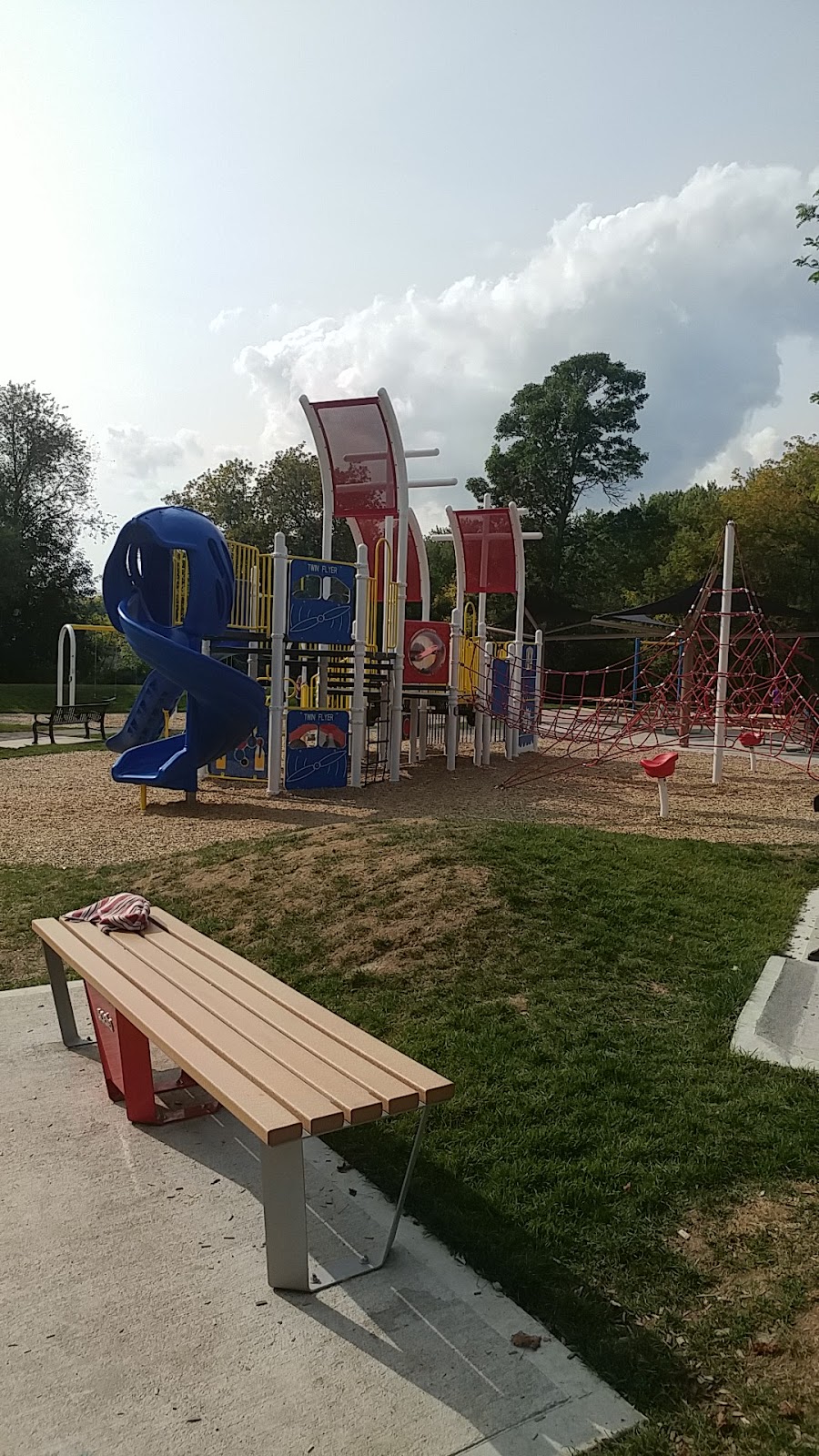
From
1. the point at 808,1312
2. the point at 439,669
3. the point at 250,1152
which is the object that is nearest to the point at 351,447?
the point at 439,669

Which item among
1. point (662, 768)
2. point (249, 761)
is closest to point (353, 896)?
point (662, 768)

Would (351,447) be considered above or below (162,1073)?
above

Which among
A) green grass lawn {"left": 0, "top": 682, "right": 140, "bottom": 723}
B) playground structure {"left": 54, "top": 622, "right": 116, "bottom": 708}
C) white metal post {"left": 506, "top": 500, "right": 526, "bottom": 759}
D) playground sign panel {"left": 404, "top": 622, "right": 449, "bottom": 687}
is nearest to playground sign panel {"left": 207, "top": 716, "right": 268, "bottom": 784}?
playground structure {"left": 54, "top": 622, "right": 116, "bottom": 708}

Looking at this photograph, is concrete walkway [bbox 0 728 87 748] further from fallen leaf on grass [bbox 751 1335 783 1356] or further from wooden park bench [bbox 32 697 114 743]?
fallen leaf on grass [bbox 751 1335 783 1356]

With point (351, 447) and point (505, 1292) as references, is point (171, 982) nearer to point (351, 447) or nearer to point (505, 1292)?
point (505, 1292)

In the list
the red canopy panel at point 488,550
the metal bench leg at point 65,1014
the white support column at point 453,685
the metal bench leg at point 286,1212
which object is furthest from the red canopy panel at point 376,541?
the metal bench leg at point 286,1212

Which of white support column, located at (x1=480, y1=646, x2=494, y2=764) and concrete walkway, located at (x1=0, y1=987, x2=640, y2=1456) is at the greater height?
white support column, located at (x1=480, y1=646, x2=494, y2=764)

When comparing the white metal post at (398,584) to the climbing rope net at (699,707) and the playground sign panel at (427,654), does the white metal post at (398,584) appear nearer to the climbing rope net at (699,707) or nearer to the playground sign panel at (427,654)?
the playground sign panel at (427,654)

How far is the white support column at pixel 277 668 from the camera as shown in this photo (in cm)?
1162

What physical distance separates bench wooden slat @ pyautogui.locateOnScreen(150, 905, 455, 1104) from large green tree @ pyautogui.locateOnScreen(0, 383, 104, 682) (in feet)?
122

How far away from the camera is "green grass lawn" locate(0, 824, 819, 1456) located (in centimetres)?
248

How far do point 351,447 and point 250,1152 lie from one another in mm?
11733

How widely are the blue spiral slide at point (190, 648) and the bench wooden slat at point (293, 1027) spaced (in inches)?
255

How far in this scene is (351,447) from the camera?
1384 centimetres
